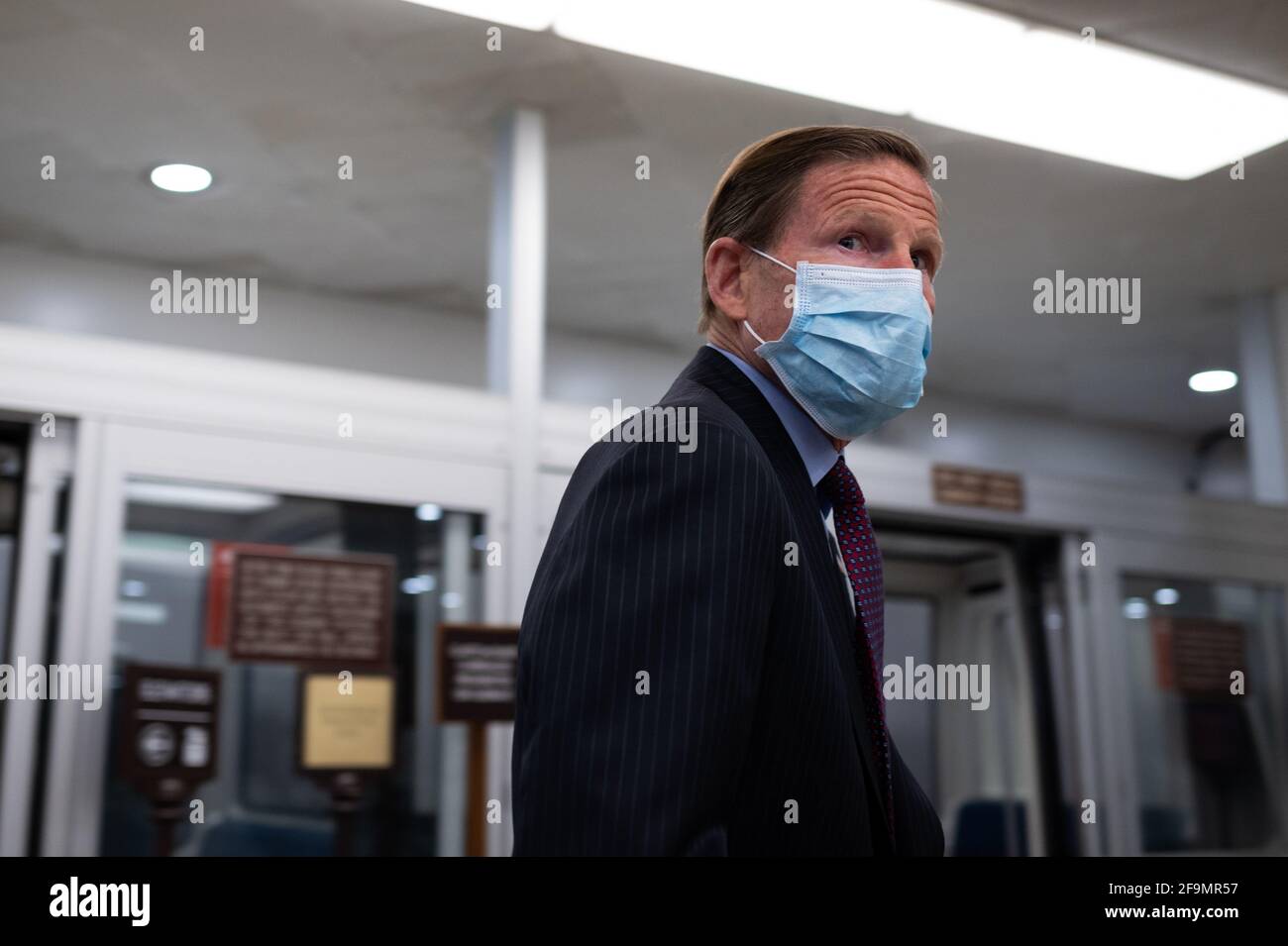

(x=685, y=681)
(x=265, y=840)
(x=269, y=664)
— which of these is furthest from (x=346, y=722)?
(x=685, y=681)

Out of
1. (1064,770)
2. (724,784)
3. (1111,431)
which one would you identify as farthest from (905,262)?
(1111,431)

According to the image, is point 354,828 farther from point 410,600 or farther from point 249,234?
point 249,234

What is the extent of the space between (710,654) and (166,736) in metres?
2.71

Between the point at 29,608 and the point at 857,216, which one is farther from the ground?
the point at 857,216

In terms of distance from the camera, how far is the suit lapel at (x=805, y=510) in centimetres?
98

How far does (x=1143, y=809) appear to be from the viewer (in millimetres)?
4645

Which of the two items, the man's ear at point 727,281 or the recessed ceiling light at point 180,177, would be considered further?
the recessed ceiling light at point 180,177

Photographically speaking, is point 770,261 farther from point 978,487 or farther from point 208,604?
point 978,487

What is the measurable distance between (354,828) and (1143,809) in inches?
113

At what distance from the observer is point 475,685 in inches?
135

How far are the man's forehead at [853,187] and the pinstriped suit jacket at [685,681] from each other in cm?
33

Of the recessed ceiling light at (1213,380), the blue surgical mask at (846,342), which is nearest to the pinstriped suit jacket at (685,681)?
the blue surgical mask at (846,342)

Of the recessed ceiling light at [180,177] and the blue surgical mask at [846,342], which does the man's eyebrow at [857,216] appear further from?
the recessed ceiling light at [180,177]

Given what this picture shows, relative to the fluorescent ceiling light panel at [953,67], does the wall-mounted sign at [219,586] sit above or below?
below
